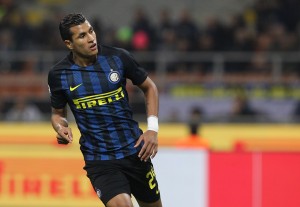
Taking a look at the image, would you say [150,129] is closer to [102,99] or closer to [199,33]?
[102,99]

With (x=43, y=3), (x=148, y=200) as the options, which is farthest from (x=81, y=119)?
(x=43, y=3)

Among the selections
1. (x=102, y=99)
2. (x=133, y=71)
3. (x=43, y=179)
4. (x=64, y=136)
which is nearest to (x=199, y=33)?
(x=43, y=179)

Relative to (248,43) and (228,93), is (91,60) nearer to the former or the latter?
(228,93)

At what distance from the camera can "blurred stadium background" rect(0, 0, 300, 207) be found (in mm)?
9828

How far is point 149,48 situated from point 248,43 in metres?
1.71

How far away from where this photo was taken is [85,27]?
579 centimetres

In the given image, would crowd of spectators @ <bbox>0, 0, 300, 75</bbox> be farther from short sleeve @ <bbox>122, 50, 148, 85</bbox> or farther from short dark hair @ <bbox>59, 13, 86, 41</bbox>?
short dark hair @ <bbox>59, 13, 86, 41</bbox>

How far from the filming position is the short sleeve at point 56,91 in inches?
234

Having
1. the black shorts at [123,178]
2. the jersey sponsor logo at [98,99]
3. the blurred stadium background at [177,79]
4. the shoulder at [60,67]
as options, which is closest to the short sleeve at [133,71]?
the jersey sponsor logo at [98,99]

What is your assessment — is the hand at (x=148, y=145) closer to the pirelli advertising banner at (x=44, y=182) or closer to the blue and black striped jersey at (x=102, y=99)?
the blue and black striped jersey at (x=102, y=99)

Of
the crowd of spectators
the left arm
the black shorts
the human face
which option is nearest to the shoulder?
the human face

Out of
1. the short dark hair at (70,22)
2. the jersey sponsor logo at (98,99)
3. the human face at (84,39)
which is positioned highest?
the short dark hair at (70,22)

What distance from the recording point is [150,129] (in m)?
5.82

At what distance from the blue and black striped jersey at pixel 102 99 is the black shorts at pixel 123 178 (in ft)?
0.18
